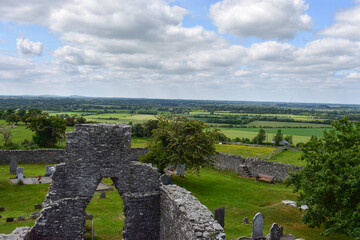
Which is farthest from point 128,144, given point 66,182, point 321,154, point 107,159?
point 321,154

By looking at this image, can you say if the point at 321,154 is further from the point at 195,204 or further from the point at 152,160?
the point at 152,160

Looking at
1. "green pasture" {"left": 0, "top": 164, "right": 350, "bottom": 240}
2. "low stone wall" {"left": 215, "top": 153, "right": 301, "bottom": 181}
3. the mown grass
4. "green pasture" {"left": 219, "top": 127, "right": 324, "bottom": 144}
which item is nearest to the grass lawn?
the mown grass

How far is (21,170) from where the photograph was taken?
25.1m

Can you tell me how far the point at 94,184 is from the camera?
11.2 metres

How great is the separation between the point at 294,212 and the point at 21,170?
80.4ft

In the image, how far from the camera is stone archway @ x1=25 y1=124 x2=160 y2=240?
10.7 meters

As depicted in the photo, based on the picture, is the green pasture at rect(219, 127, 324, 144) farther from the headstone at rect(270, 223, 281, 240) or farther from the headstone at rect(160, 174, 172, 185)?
the headstone at rect(270, 223, 281, 240)

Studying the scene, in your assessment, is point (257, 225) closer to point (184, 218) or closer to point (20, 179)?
point (184, 218)

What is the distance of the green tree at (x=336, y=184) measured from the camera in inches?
484

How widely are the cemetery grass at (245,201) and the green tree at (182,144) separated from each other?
3.05 meters

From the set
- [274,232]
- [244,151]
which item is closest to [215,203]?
[274,232]

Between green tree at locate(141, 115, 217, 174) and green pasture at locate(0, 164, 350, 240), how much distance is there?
10.7ft

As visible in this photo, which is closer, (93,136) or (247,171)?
(93,136)

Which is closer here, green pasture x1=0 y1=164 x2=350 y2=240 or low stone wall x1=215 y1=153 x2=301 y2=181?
green pasture x1=0 y1=164 x2=350 y2=240
